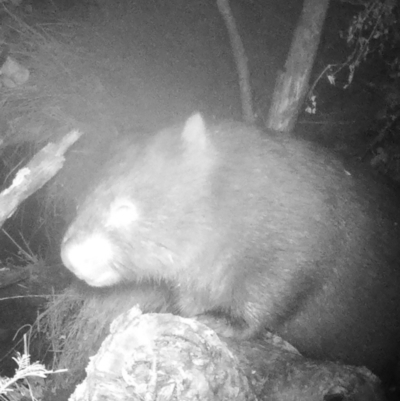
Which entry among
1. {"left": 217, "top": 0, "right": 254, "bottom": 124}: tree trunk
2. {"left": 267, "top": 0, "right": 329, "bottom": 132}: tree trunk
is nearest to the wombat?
{"left": 267, "top": 0, "right": 329, "bottom": 132}: tree trunk

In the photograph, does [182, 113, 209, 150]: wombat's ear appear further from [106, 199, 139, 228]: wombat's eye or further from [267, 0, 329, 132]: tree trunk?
[267, 0, 329, 132]: tree trunk

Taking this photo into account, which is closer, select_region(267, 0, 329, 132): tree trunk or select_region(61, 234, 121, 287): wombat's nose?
select_region(61, 234, 121, 287): wombat's nose

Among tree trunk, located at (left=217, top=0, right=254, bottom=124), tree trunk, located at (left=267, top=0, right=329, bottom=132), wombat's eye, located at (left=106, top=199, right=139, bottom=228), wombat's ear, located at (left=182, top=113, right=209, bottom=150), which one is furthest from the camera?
tree trunk, located at (left=217, top=0, right=254, bottom=124)

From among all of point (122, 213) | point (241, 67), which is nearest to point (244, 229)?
point (122, 213)

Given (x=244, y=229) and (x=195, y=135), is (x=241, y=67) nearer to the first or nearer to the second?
(x=195, y=135)

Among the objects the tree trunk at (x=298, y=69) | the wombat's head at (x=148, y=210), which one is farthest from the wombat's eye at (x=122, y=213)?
the tree trunk at (x=298, y=69)

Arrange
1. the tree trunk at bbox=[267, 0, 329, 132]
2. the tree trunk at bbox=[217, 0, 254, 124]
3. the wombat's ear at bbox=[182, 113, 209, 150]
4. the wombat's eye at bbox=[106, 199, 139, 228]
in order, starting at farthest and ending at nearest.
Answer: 1. the tree trunk at bbox=[217, 0, 254, 124]
2. the tree trunk at bbox=[267, 0, 329, 132]
3. the wombat's ear at bbox=[182, 113, 209, 150]
4. the wombat's eye at bbox=[106, 199, 139, 228]

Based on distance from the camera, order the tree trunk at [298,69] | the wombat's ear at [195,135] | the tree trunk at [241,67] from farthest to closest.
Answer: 1. the tree trunk at [241,67]
2. the tree trunk at [298,69]
3. the wombat's ear at [195,135]

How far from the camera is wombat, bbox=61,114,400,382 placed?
257cm

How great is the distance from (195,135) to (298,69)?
2025mm

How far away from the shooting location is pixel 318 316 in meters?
2.98

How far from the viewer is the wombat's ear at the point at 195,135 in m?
2.66

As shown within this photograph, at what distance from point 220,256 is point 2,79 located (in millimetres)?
3578

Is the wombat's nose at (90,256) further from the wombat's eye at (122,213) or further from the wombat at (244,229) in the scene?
the wombat's eye at (122,213)
